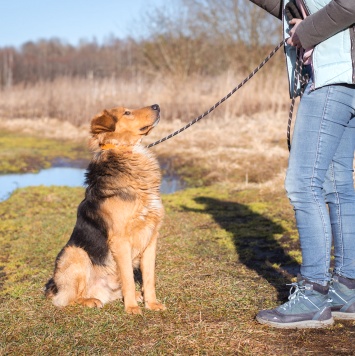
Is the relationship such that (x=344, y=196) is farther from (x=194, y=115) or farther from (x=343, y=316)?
(x=194, y=115)

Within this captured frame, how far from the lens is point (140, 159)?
Result: 12.9 feet

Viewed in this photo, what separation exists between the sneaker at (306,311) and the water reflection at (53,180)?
20.9 feet

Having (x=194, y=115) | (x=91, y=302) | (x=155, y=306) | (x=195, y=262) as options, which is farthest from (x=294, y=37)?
(x=194, y=115)

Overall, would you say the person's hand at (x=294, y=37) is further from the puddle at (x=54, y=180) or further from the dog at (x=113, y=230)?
the puddle at (x=54, y=180)

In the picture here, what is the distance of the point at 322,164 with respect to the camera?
3.09m

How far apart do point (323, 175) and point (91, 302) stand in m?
1.87

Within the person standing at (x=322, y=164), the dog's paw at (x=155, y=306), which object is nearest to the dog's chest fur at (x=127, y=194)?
the dog's paw at (x=155, y=306)

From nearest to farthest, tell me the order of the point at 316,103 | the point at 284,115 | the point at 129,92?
the point at 316,103
the point at 284,115
the point at 129,92

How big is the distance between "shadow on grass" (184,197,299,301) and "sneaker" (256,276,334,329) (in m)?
0.56

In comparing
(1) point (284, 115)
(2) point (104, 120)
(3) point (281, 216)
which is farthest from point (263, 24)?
(2) point (104, 120)

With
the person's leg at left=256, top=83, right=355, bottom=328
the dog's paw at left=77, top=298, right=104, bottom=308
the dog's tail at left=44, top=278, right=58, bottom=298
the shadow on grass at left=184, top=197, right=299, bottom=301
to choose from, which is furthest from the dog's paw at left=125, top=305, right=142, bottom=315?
the shadow on grass at left=184, top=197, right=299, bottom=301

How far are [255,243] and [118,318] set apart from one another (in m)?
2.57

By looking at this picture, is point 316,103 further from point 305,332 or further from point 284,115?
point 284,115

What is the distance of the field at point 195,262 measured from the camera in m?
3.10
